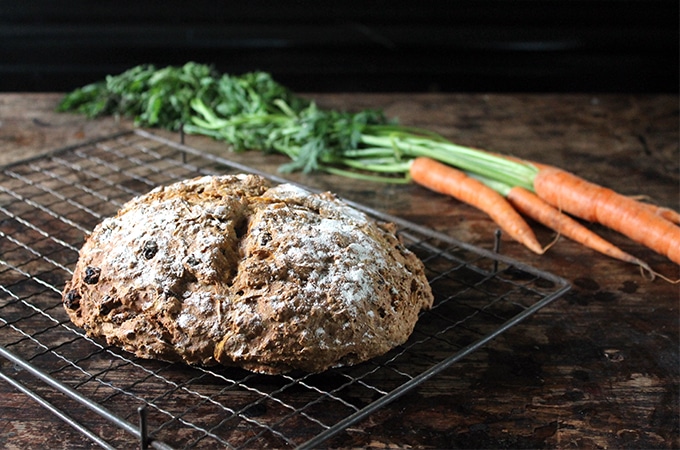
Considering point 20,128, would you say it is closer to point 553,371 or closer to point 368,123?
point 368,123

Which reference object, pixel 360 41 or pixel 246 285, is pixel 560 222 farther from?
pixel 360 41

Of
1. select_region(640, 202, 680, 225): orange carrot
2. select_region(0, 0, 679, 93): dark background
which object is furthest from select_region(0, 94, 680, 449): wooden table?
select_region(0, 0, 679, 93): dark background

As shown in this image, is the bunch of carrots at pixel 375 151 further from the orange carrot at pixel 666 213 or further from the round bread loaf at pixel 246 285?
the round bread loaf at pixel 246 285

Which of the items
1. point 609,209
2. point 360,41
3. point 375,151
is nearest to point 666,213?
point 609,209

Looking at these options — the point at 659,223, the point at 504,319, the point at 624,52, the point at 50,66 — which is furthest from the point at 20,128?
the point at 624,52

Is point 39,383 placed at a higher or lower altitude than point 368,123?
lower

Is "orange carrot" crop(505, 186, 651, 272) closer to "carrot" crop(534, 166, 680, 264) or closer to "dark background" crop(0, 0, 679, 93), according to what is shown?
"carrot" crop(534, 166, 680, 264)
